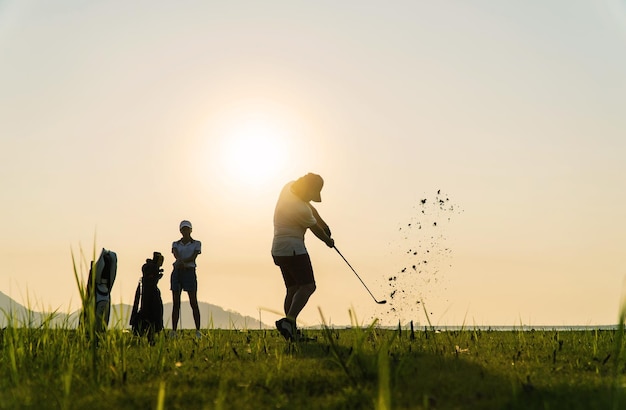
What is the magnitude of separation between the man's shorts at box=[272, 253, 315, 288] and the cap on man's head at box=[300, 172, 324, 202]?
96 cm

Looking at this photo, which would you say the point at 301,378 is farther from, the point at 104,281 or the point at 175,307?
the point at 175,307

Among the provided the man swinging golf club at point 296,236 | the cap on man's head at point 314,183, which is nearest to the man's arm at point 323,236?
the man swinging golf club at point 296,236

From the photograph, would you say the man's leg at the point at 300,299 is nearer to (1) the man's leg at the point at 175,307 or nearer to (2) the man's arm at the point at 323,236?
(2) the man's arm at the point at 323,236

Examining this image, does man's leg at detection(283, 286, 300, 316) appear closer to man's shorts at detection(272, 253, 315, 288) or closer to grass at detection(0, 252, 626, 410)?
man's shorts at detection(272, 253, 315, 288)

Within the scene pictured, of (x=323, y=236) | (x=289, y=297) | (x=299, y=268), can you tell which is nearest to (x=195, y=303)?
(x=289, y=297)

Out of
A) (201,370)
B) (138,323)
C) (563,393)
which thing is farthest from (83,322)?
(138,323)

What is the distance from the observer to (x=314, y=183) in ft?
33.7

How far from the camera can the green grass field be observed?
4746 mm

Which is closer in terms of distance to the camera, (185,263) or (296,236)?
(296,236)

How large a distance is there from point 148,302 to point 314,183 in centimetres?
375

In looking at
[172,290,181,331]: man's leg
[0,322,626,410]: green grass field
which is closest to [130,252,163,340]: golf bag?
[172,290,181,331]: man's leg

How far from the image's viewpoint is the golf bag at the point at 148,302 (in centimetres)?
1162

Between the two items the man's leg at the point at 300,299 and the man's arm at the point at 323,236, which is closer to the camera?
the man's leg at the point at 300,299

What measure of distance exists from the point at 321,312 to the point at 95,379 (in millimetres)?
2069
